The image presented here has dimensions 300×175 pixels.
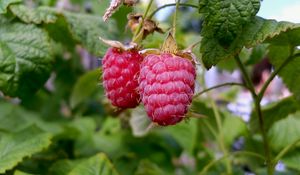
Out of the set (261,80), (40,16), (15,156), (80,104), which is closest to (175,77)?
(15,156)

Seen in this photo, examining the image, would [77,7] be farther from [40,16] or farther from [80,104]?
[40,16]

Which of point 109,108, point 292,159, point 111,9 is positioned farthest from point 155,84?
point 109,108

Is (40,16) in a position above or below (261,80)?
above

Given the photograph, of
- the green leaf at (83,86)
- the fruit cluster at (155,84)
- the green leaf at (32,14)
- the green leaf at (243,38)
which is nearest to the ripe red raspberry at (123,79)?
the fruit cluster at (155,84)

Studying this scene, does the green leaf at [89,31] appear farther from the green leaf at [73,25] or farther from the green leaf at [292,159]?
the green leaf at [292,159]

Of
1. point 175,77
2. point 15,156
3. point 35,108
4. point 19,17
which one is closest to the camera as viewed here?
point 175,77

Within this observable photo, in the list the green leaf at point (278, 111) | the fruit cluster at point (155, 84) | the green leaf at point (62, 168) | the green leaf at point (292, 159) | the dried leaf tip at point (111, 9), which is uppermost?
the dried leaf tip at point (111, 9)

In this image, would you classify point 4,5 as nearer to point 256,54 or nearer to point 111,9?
point 111,9

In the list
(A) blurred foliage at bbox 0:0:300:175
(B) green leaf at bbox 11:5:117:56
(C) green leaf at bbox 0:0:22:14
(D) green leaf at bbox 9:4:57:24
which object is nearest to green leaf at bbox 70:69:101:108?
(A) blurred foliage at bbox 0:0:300:175
